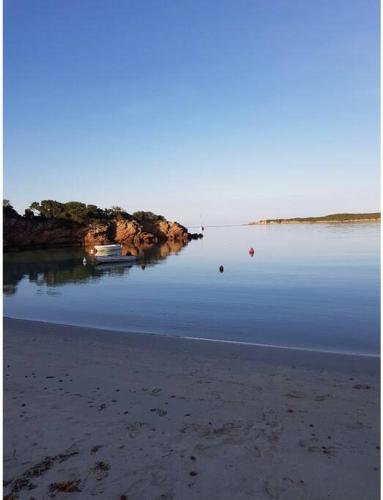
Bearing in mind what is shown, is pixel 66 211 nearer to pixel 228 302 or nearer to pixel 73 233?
pixel 73 233

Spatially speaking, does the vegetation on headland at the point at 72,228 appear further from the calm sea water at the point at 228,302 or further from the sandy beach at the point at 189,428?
the sandy beach at the point at 189,428

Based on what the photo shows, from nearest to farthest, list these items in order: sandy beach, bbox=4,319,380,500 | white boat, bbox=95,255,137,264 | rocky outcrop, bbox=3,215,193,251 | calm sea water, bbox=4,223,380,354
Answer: sandy beach, bbox=4,319,380,500, calm sea water, bbox=4,223,380,354, white boat, bbox=95,255,137,264, rocky outcrop, bbox=3,215,193,251

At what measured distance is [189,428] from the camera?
5.77m

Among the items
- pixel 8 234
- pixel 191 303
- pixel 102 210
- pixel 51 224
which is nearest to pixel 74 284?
pixel 191 303

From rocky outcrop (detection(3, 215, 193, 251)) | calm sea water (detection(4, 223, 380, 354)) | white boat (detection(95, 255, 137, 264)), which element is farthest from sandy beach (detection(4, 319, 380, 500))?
rocky outcrop (detection(3, 215, 193, 251))

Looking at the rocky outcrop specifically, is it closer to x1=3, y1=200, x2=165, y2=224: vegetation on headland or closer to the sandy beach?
x1=3, y1=200, x2=165, y2=224: vegetation on headland

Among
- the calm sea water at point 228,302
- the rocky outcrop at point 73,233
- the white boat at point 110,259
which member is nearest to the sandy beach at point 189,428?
the calm sea water at point 228,302

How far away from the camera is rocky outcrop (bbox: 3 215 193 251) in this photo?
84.8 m

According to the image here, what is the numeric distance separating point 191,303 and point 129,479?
1785cm

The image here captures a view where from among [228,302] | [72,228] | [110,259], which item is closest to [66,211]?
[72,228]

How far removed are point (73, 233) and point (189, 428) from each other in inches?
3840

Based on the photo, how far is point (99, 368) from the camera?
9188 millimetres

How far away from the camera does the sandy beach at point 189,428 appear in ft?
14.4

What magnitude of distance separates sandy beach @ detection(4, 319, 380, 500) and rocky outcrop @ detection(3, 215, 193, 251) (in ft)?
257
